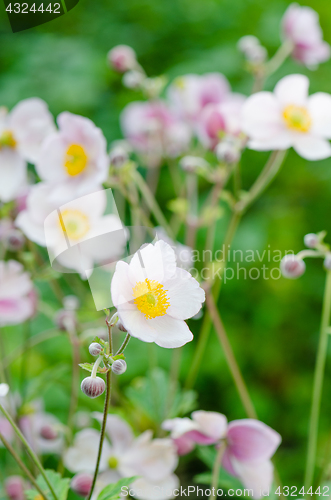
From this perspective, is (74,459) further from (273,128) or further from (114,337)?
(273,128)

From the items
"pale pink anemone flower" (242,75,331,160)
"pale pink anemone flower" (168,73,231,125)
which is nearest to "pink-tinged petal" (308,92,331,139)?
"pale pink anemone flower" (242,75,331,160)

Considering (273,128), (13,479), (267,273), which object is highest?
(273,128)

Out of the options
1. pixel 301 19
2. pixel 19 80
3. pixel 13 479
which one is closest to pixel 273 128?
pixel 301 19

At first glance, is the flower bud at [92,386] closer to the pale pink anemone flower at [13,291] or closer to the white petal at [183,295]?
the white petal at [183,295]

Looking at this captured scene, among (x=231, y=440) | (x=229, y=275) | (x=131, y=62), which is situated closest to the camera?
(x=231, y=440)

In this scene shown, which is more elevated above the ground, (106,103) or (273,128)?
(273,128)

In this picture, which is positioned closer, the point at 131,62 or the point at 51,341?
the point at 131,62

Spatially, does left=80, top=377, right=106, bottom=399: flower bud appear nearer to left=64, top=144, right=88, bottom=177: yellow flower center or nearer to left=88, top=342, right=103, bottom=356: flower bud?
left=88, top=342, right=103, bottom=356: flower bud
